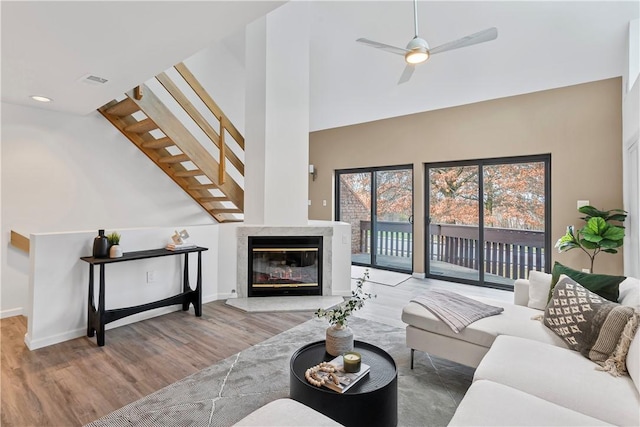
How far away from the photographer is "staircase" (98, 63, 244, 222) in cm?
381

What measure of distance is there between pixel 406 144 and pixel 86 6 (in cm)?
493

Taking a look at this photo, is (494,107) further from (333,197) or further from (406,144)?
(333,197)

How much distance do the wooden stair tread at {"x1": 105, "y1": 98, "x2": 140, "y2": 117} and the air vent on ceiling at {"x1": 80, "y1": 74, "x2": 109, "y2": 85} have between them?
73 centimetres

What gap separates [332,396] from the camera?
5.30 feet

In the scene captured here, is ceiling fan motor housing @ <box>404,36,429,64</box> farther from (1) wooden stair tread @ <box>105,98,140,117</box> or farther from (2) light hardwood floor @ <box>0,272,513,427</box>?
(1) wooden stair tread @ <box>105,98,140,117</box>

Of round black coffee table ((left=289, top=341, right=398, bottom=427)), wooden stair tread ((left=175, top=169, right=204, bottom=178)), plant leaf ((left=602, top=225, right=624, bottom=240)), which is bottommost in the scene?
round black coffee table ((left=289, top=341, right=398, bottom=427))

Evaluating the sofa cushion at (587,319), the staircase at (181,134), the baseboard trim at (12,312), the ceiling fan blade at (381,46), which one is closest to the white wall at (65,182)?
the baseboard trim at (12,312)

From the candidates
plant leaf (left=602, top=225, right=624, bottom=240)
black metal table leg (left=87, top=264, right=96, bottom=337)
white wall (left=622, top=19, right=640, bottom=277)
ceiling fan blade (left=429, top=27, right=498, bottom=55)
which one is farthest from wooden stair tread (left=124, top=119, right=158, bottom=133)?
plant leaf (left=602, top=225, right=624, bottom=240)

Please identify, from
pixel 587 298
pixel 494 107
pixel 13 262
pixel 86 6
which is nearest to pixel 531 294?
pixel 587 298

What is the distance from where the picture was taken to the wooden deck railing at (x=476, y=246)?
189 inches

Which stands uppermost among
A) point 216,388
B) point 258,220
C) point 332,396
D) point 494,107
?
point 494,107

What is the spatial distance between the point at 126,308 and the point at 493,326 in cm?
324

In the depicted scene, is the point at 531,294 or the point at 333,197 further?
the point at 333,197

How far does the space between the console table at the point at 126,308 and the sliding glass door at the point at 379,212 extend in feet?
12.2
